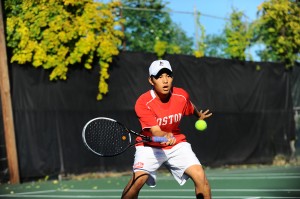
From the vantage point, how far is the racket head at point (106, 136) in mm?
6207

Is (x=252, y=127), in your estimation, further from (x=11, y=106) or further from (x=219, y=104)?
(x=11, y=106)

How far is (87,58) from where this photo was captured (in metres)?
13.3

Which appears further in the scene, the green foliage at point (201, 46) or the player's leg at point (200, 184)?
the green foliage at point (201, 46)

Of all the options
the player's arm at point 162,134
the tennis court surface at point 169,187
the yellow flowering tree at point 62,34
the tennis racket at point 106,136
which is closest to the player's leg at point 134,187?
the tennis racket at point 106,136

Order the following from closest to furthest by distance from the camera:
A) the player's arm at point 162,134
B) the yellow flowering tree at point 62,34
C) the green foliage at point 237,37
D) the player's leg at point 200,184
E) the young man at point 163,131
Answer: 1. the player's arm at point 162,134
2. the player's leg at point 200,184
3. the young man at point 163,131
4. the yellow flowering tree at point 62,34
5. the green foliage at point 237,37

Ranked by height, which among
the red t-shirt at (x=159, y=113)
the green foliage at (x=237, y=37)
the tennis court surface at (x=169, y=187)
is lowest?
the tennis court surface at (x=169, y=187)

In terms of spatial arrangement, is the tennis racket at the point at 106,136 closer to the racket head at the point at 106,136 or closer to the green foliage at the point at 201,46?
the racket head at the point at 106,136

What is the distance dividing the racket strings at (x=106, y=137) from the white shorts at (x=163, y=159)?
0.60ft

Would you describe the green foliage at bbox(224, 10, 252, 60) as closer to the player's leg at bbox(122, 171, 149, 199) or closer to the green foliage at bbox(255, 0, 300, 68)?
the green foliage at bbox(255, 0, 300, 68)

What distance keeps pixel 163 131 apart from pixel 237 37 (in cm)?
1056

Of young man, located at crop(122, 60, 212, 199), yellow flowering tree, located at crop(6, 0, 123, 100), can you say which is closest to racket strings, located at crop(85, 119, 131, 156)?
Answer: young man, located at crop(122, 60, 212, 199)

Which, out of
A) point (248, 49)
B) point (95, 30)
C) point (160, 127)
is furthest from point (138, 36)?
point (160, 127)

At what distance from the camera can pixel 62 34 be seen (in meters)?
13.0

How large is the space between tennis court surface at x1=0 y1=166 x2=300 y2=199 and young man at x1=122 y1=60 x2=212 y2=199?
9.34ft
